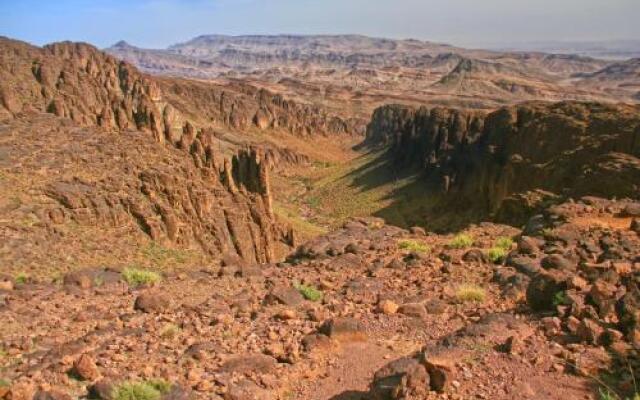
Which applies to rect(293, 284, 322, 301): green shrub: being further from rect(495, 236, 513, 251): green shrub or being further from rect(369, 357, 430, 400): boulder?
rect(495, 236, 513, 251): green shrub

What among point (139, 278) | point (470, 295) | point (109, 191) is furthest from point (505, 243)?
point (109, 191)

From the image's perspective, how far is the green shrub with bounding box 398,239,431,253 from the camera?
15047 millimetres

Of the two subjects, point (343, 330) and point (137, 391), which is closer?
point (137, 391)

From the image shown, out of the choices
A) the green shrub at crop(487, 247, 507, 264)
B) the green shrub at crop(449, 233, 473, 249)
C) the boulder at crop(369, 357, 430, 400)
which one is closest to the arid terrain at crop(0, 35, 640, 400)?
the boulder at crop(369, 357, 430, 400)

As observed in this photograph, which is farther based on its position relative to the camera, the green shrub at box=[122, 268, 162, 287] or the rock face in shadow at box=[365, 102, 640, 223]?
the rock face in shadow at box=[365, 102, 640, 223]

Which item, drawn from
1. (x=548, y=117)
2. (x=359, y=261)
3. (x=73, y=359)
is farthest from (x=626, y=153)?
(x=73, y=359)

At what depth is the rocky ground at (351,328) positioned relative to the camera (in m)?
7.06

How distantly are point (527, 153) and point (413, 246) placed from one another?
2957cm

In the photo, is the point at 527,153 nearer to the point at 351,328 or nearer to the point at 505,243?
the point at 505,243

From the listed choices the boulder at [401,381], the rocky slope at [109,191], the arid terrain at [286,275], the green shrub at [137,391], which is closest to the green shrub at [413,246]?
the arid terrain at [286,275]

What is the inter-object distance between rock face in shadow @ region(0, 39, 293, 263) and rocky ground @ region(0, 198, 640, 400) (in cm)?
1064

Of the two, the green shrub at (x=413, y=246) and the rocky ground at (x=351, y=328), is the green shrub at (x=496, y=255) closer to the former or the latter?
the rocky ground at (x=351, y=328)

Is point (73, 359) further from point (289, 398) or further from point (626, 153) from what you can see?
point (626, 153)

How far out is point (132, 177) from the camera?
26.8 metres
